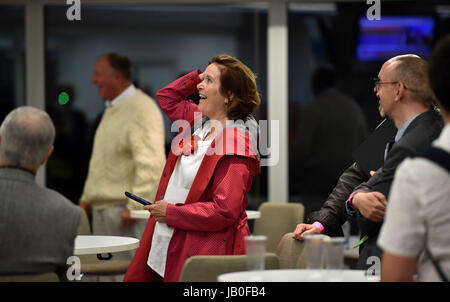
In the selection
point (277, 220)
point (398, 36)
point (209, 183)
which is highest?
point (398, 36)

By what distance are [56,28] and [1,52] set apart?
556 millimetres

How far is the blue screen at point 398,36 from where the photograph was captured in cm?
638

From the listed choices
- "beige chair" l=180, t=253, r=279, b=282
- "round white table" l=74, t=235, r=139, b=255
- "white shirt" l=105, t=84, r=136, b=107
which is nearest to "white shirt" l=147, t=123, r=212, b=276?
"round white table" l=74, t=235, r=139, b=255

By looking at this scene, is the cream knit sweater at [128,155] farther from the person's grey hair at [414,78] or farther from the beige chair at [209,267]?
the person's grey hair at [414,78]

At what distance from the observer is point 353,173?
3.47 metres

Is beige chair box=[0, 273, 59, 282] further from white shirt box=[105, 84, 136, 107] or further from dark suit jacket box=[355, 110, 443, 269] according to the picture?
white shirt box=[105, 84, 136, 107]

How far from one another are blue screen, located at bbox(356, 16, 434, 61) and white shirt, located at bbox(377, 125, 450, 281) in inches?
175

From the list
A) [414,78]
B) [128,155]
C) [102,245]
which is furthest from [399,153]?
[128,155]

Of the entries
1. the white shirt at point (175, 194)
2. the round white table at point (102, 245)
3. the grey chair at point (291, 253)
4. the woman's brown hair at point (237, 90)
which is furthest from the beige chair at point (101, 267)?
the grey chair at point (291, 253)

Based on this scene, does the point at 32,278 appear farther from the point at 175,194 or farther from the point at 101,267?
the point at 101,267

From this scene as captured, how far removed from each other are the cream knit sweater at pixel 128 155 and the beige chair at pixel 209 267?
249 centimetres

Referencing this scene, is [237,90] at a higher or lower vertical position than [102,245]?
higher

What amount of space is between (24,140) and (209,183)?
1063mm

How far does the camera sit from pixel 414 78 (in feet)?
9.71
